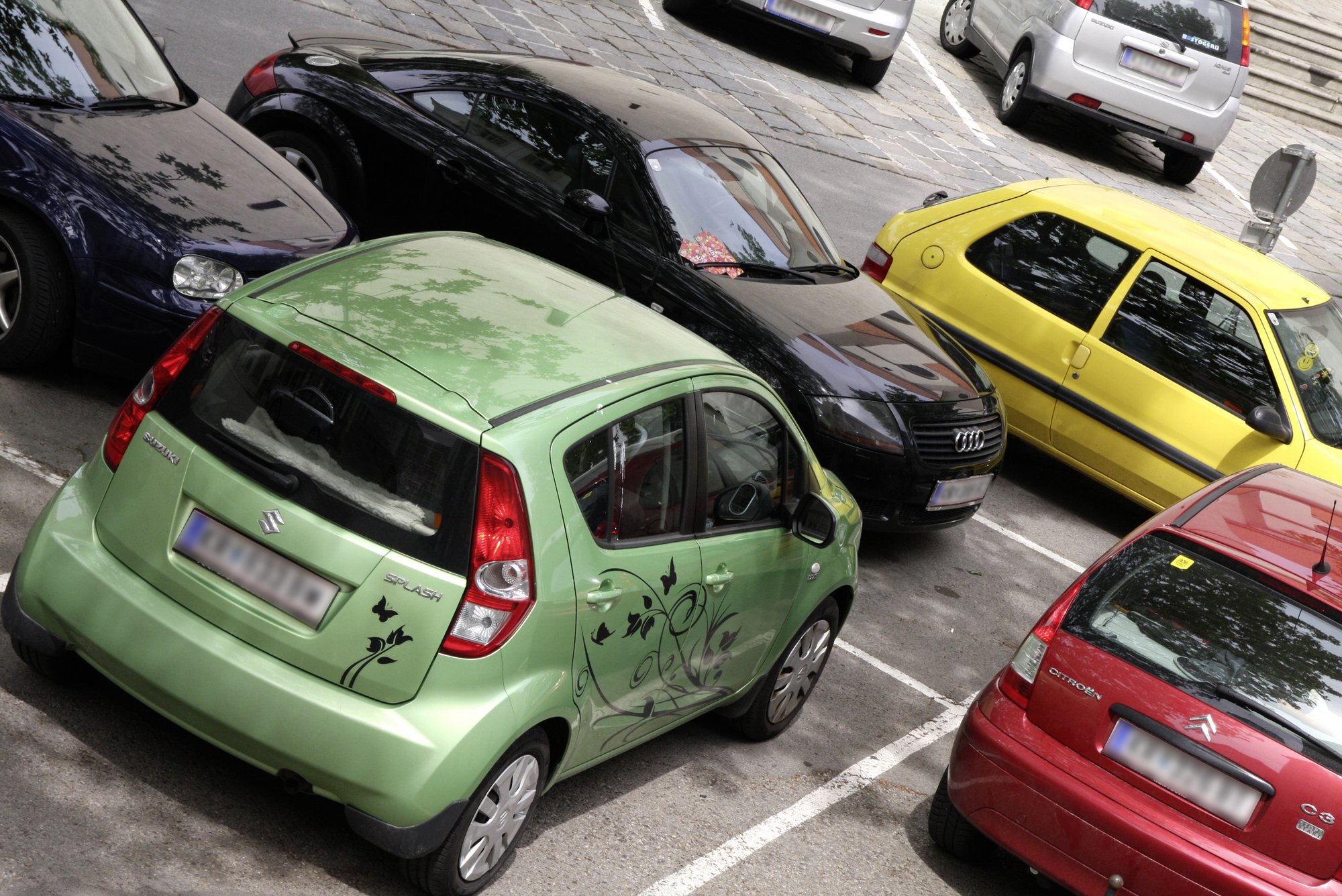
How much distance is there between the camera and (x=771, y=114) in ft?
48.3

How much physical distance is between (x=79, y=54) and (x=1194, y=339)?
6.37m

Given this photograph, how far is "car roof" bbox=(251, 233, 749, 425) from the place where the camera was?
4.04 m

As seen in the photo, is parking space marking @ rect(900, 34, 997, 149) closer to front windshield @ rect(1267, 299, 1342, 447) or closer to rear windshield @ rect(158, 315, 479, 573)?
front windshield @ rect(1267, 299, 1342, 447)

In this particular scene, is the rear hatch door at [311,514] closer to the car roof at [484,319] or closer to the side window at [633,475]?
the car roof at [484,319]

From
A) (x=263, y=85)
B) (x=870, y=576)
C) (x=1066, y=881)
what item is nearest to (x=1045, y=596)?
(x=870, y=576)

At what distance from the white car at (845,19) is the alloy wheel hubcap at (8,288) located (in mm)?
10958

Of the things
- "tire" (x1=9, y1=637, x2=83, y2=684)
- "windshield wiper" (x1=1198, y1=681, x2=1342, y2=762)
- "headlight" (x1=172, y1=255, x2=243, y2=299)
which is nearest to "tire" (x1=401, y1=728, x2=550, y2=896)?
"tire" (x1=9, y1=637, x2=83, y2=684)

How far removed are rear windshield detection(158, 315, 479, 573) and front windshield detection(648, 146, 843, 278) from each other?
389cm

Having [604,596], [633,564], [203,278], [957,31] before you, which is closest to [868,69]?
[957,31]

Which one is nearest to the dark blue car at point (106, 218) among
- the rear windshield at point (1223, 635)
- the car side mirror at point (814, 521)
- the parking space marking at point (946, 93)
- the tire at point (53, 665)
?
the tire at point (53, 665)

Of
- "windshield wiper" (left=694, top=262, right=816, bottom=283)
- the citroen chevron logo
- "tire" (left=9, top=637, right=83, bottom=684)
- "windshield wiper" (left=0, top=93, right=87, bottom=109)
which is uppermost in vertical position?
the citroen chevron logo

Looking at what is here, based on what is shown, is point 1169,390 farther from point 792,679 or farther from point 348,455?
point 348,455

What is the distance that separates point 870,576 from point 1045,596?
3.69ft

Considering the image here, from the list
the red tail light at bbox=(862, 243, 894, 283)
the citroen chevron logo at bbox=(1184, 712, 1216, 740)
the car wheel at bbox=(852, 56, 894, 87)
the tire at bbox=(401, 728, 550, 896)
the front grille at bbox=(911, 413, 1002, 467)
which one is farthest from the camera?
the car wheel at bbox=(852, 56, 894, 87)
